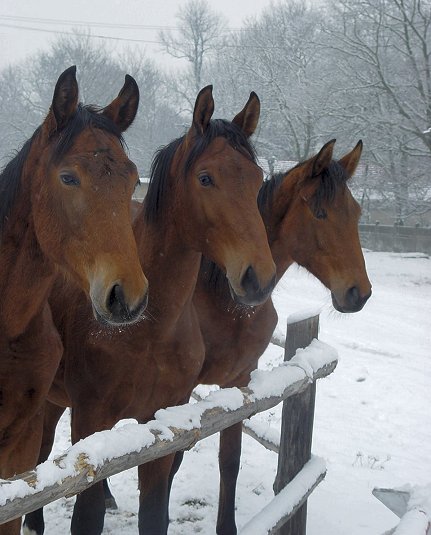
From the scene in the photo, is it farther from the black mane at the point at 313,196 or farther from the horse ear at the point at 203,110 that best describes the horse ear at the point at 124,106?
the black mane at the point at 313,196

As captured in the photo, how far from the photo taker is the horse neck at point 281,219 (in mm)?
3496

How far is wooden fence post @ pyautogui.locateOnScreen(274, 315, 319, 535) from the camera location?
3223mm

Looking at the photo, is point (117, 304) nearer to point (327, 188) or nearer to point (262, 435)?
point (327, 188)

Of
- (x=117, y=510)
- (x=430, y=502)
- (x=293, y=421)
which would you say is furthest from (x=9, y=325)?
(x=117, y=510)

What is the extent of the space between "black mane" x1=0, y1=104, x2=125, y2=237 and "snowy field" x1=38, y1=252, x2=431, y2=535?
2446 mm

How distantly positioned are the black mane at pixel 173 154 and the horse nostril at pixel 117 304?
1.02 metres

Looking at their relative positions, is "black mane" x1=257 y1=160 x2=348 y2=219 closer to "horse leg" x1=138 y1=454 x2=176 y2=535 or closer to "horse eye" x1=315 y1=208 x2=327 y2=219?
"horse eye" x1=315 y1=208 x2=327 y2=219

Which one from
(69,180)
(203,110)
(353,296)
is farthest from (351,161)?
(69,180)

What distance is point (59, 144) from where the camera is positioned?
6.78 ft

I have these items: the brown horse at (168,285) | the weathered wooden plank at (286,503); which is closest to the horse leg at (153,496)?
the brown horse at (168,285)

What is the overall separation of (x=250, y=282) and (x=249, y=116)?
1.01m

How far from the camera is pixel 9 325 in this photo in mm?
2336

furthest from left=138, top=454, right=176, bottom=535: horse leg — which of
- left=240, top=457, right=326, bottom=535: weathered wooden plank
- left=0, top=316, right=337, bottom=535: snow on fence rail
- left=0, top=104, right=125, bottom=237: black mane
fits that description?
left=0, top=104, right=125, bottom=237: black mane

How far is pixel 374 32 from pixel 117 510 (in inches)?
685
